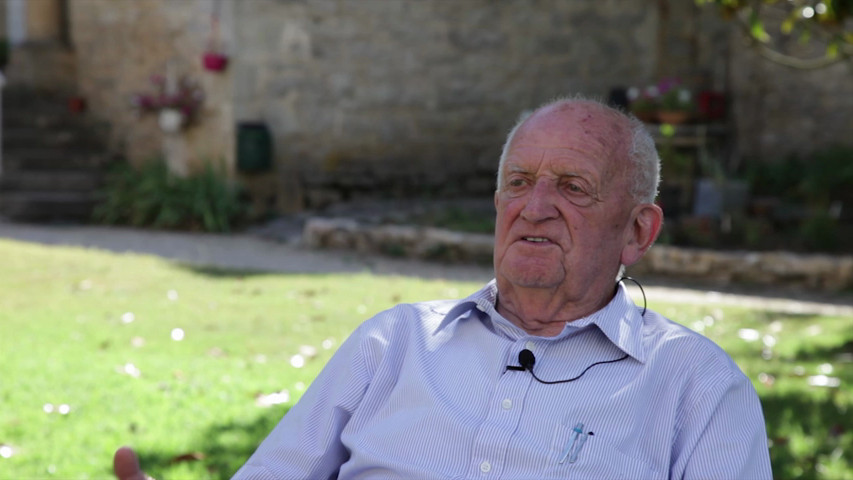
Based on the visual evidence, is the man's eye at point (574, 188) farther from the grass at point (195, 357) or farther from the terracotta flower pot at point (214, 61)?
the terracotta flower pot at point (214, 61)

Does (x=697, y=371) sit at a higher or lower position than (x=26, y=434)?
higher

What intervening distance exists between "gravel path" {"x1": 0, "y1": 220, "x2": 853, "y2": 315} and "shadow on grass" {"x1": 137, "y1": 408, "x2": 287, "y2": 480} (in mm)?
3968

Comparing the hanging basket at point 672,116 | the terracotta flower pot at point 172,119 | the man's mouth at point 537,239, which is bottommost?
the terracotta flower pot at point 172,119

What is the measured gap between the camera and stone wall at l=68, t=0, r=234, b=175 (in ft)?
37.5

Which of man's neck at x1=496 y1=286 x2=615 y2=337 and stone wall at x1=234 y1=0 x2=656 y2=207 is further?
stone wall at x1=234 y1=0 x2=656 y2=207

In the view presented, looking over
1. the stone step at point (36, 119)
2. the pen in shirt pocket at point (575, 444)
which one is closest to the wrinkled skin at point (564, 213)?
the pen in shirt pocket at point (575, 444)

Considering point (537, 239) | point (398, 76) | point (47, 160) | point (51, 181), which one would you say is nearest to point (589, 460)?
point (537, 239)

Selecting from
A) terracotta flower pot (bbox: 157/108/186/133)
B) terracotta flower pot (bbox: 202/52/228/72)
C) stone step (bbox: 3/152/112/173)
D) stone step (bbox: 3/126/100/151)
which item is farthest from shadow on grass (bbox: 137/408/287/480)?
stone step (bbox: 3/126/100/151)

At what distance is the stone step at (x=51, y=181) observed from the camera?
38.1 feet

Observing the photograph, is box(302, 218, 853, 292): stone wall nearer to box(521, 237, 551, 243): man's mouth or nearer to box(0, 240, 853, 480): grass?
box(0, 240, 853, 480): grass

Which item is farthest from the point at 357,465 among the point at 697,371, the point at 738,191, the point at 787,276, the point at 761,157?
the point at 761,157

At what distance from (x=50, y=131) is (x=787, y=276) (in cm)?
843

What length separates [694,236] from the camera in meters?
9.33

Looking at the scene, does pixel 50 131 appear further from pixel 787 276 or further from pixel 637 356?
pixel 637 356
